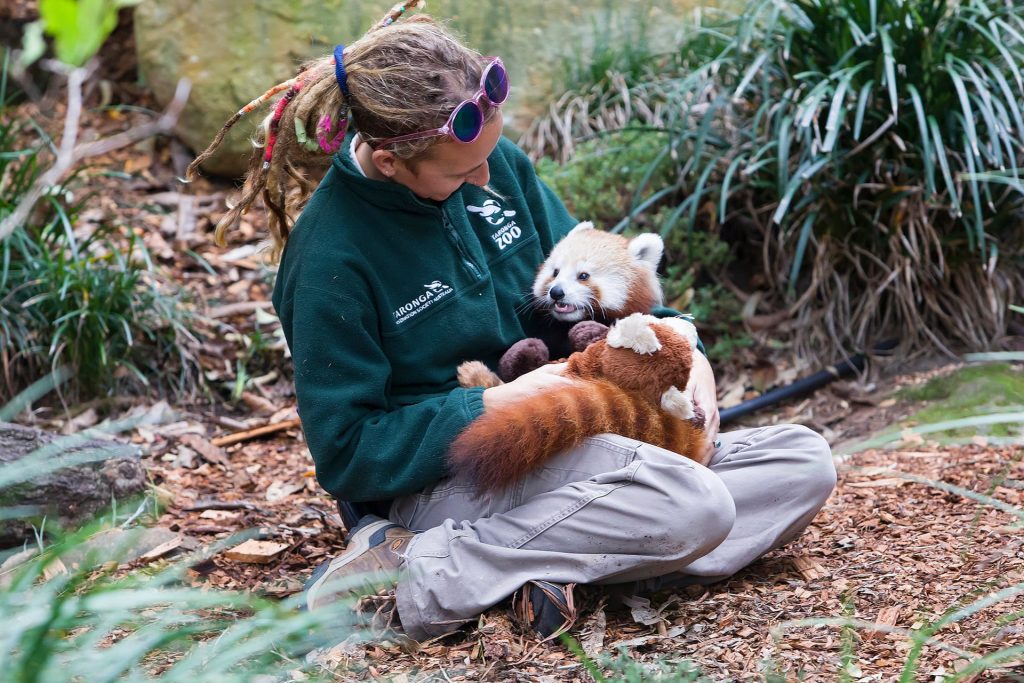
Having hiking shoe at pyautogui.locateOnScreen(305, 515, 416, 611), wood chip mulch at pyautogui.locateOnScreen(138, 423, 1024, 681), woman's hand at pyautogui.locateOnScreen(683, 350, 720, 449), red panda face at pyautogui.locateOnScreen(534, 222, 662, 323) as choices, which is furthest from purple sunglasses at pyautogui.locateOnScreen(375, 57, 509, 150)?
wood chip mulch at pyautogui.locateOnScreen(138, 423, 1024, 681)

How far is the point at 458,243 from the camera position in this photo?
2818 mm

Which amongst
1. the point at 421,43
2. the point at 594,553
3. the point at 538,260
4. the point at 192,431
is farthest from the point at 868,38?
the point at 192,431

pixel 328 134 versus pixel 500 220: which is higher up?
pixel 328 134

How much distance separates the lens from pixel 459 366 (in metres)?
2.77

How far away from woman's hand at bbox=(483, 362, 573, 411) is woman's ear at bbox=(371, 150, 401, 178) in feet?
2.11

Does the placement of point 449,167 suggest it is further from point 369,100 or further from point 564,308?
point 564,308

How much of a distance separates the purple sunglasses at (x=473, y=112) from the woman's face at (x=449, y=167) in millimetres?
36

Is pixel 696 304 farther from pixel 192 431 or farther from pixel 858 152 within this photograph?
pixel 192 431

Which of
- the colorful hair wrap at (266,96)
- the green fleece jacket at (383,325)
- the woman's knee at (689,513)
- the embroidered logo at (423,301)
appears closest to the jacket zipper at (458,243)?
the green fleece jacket at (383,325)

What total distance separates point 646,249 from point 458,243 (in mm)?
637

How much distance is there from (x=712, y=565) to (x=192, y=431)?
246 cm

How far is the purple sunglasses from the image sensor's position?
246 cm

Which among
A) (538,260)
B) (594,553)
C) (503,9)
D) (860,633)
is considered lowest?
(860,633)

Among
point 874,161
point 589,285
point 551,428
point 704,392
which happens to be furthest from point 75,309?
point 874,161
